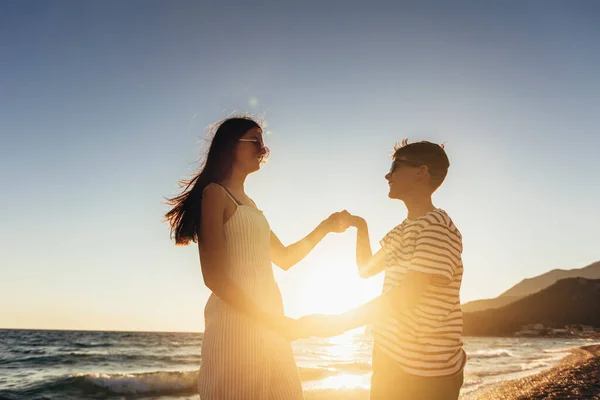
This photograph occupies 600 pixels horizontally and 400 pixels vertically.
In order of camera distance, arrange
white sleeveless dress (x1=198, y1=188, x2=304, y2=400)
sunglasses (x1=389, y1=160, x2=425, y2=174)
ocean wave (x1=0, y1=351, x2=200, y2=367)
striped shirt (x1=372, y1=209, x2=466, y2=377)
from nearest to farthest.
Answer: white sleeveless dress (x1=198, y1=188, x2=304, y2=400) → striped shirt (x1=372, y1=209, x2=466, y2=377) → sunglasses (x1=389, y1=160, x2=425, y2=174) → ocean wave (x1=0, y1=351, x2=200, y2=367)

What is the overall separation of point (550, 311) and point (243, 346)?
106554 mm

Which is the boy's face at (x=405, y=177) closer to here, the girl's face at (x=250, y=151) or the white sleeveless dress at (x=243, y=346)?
the girl's face at (x=250, y=151)

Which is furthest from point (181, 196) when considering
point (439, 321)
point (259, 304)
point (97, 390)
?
point (97, 390)

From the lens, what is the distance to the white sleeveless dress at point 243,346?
7.43 ft

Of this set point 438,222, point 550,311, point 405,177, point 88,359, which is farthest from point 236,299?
point 550,311

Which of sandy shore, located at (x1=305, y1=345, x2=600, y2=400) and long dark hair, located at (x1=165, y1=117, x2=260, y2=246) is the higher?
long dark hair, located at (x1=165, y1=117, x2=260, y2=246)

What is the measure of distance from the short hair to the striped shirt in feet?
1.11

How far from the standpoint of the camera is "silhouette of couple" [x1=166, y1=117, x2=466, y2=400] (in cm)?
229

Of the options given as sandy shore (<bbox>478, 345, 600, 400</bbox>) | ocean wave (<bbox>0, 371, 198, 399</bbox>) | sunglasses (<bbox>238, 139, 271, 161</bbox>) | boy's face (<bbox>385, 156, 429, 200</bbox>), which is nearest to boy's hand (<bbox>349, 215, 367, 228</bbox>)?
boy's face (<bbox>385, 156, 429, 200</bbox>)

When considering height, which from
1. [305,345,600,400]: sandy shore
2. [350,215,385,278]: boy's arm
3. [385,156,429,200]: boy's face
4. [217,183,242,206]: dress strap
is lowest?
[305,345,600,400]: sandy shore

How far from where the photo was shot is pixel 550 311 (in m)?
92.1

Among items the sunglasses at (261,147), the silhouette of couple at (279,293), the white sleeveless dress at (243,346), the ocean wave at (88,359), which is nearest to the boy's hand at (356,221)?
the silhouette of couple at (279,293)

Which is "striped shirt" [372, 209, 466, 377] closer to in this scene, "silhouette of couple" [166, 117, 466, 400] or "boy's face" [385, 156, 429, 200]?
"silhouette of couple" [166, 117, 466, 400]

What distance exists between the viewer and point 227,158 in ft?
8.95
